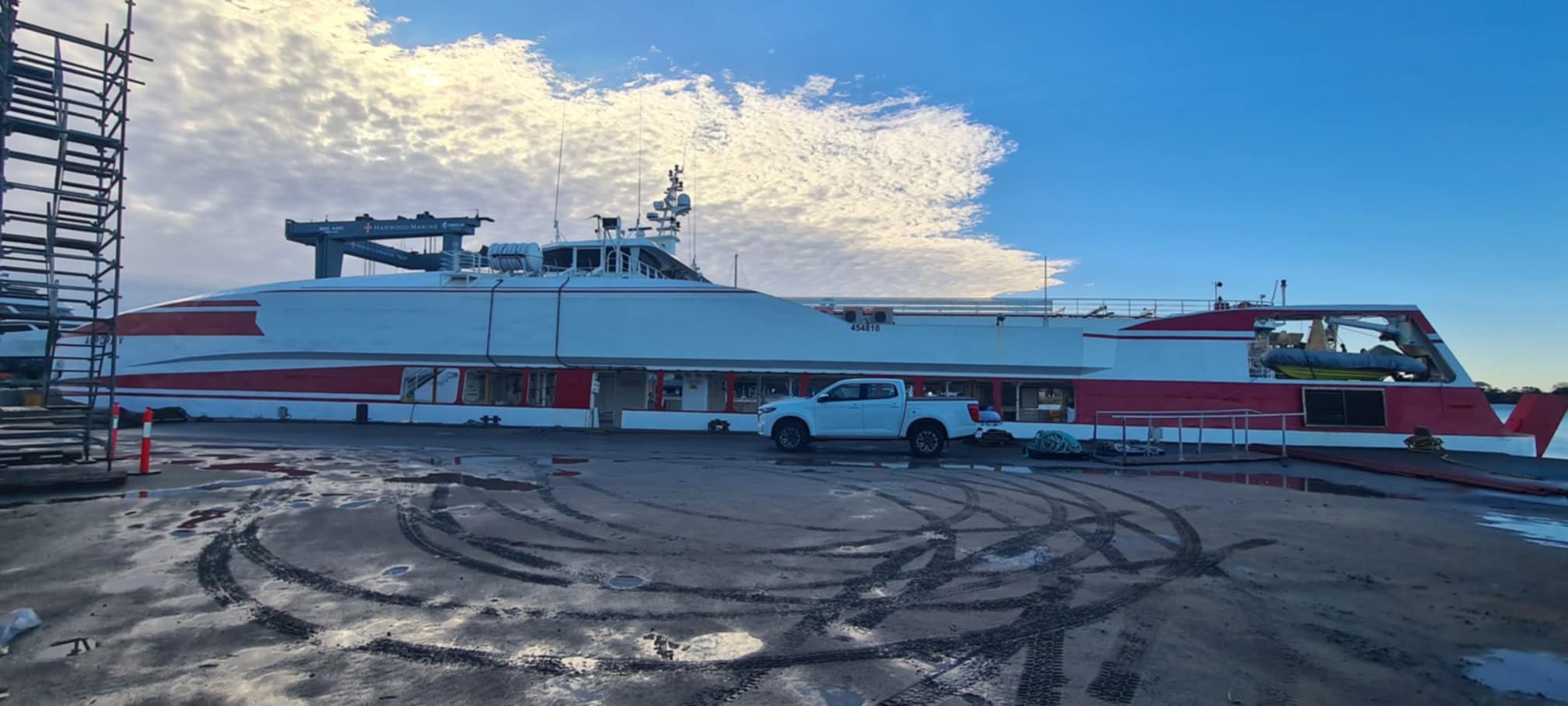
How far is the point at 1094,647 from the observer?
14.1ft

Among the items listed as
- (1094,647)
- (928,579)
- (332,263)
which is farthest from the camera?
(332,263)

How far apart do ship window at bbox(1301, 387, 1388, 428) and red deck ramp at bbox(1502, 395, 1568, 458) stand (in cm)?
279

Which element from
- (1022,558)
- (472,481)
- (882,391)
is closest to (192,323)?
(472,481)

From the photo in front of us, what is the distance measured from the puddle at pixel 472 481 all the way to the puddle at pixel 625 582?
15.3 feet

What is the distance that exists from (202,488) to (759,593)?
8362 mm

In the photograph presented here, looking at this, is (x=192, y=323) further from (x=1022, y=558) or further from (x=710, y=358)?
(x=1022, y=558)

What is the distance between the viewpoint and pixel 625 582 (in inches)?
218

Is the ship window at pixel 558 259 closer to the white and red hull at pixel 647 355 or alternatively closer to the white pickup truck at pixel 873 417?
the white and red hull at pixel 647 355

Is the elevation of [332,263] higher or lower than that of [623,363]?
higher

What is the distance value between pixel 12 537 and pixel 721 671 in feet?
23.6

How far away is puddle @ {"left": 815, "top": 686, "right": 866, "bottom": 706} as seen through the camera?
3486 millimetres

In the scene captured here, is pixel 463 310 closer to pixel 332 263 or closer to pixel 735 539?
pixel 332 263

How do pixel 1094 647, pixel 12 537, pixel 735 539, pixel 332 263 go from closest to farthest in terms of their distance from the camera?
1. pixel 1094 647
2. pixel 12 537
3. pixel 735 539
4. pixel 332 263

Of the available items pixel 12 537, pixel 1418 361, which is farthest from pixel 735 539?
pixel 1418 361
